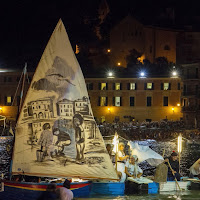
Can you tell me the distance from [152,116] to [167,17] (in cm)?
3262

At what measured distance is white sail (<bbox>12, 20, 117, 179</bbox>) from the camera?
18109 millimetres

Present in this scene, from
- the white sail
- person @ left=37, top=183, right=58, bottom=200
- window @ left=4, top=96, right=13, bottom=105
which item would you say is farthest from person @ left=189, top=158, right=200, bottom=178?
window @ left=4, top=96, right=13, bottom=105

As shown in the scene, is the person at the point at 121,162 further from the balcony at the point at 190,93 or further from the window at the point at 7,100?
the window at the point at 7,100

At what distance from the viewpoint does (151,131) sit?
65750 mm

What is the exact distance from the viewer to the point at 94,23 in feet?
329

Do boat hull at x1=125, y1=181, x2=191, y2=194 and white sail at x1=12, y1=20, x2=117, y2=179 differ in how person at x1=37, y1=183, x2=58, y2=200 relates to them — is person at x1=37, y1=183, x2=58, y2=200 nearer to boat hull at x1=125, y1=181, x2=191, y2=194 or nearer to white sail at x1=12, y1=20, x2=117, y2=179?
white sail at x1=12, y1=20, x2=117, y2=179

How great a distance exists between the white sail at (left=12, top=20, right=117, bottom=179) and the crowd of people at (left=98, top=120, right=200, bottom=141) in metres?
42.9

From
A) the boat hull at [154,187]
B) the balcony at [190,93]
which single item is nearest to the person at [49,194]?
the boat hull at [154,187]

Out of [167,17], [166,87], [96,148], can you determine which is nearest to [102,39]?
[167,17]

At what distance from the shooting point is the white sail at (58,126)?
1811cm

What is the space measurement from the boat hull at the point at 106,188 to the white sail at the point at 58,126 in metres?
2.08

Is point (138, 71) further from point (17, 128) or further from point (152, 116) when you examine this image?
point (17, 128)

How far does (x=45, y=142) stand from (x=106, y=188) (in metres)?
3.88

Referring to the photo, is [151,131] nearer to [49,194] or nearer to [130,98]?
[130,98]
